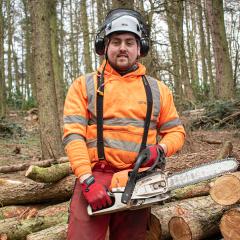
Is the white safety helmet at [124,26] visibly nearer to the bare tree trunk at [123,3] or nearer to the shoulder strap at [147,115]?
the shoulder strap at [147,115]

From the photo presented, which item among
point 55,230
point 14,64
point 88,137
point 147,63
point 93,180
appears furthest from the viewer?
point 14,64

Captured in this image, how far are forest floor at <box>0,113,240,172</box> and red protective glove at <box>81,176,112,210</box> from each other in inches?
103

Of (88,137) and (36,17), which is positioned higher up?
(36,17)

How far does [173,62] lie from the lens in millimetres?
7559

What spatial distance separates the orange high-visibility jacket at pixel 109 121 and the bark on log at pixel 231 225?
3.05 ft

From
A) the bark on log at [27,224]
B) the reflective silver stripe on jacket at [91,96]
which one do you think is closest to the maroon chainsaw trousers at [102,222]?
the reflective silver stripe on jacket at [91,96]

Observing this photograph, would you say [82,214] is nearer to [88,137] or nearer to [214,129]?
[88,137]

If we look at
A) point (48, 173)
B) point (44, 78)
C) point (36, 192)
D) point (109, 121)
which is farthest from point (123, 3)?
point (109, 121)

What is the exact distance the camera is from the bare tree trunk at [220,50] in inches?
514

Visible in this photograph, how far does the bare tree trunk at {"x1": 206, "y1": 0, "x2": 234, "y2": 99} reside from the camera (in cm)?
1306

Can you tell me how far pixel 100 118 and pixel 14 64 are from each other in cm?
2472

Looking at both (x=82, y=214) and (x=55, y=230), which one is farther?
(x=55, y=230)

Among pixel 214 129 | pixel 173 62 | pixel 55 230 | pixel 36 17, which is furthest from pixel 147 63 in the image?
pixel 214 129

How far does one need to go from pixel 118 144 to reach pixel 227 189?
1120 millimetres
